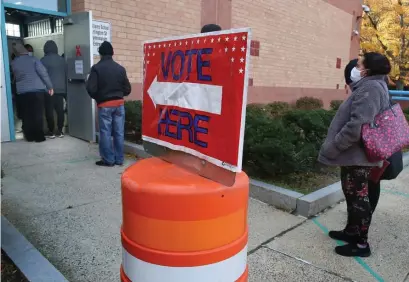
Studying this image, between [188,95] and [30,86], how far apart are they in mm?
5903

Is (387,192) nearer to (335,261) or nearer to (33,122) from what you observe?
(335,261)

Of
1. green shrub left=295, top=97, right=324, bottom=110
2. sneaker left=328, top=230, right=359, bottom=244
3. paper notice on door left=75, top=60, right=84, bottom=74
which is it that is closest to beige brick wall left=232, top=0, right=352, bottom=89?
green shrub left=295, top=97, right=324, bottom=110

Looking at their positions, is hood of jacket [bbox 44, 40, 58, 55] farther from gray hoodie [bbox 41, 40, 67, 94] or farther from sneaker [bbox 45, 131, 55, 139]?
sneaker [bbox 45, 131, 55, 139]

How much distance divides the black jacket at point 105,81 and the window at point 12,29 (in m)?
4.37

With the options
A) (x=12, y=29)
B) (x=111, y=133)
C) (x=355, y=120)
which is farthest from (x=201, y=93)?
(x=12, y=29)

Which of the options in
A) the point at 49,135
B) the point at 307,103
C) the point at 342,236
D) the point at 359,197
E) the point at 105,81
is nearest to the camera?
the point at 359,197

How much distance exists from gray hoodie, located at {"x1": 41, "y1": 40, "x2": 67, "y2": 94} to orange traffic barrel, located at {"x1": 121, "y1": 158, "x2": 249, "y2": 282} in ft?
21.2

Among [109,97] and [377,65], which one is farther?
[109,97]

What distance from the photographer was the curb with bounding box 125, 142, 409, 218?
13.5 ft

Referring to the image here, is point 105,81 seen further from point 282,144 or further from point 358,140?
point 358,140

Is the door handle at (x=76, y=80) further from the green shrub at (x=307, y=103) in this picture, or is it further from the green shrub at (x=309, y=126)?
the green shrub at (x=307, y=103)

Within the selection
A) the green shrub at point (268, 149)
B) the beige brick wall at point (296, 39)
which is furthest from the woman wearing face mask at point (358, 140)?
the beige brick wall at point (296, 39)

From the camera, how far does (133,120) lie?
6.71 meters

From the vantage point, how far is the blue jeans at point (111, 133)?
18.0ft
